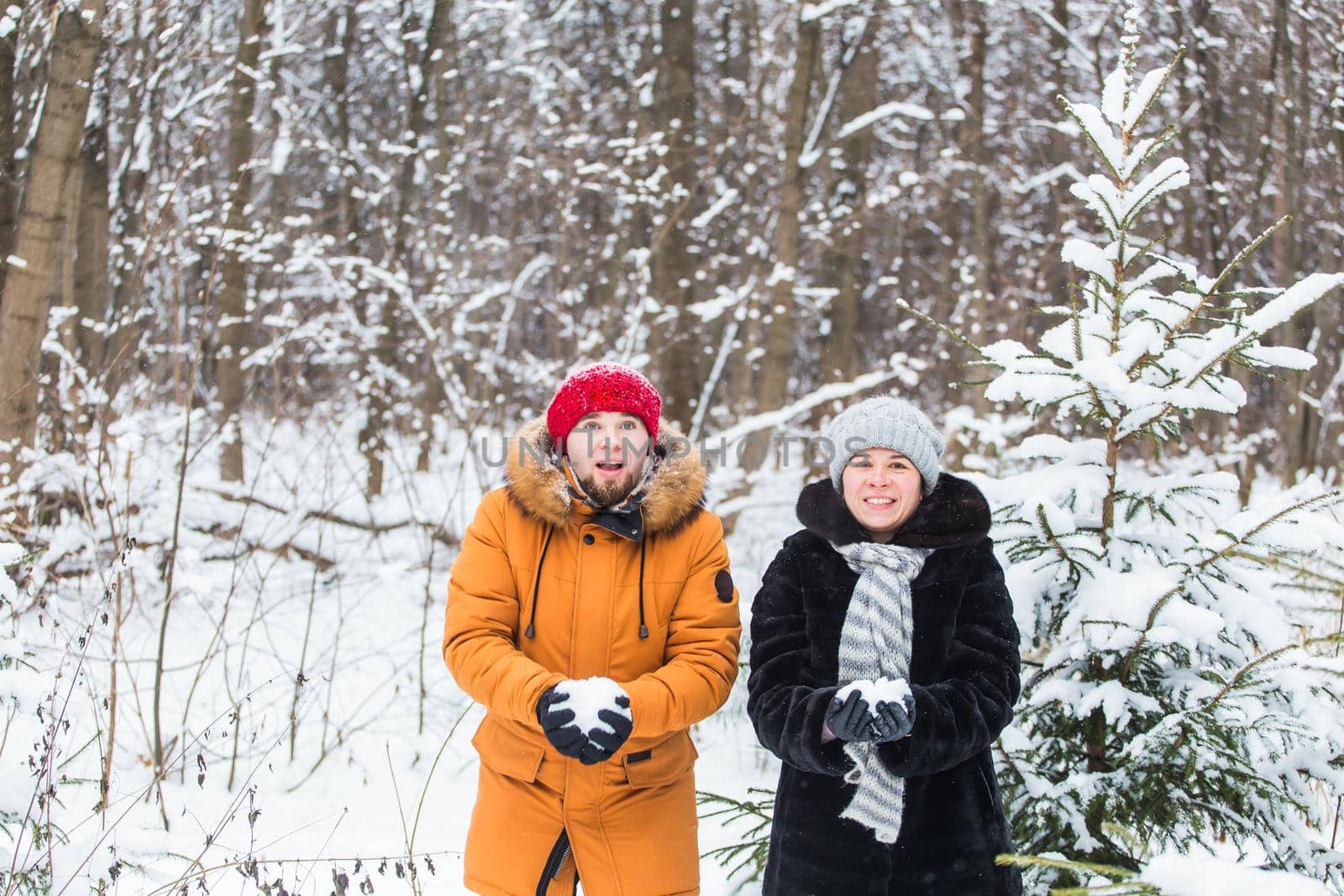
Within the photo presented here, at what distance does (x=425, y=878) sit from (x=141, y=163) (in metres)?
7.02

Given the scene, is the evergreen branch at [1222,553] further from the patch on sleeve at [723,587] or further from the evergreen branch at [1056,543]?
the patch on sleeve at [723,587]

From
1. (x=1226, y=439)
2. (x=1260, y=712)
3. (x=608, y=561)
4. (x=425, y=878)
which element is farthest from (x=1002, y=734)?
(x=1226, y=439)

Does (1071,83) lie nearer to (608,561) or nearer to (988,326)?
(988,326)

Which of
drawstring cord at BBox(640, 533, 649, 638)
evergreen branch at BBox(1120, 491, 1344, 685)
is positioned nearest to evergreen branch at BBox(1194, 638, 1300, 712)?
evergreen branch at BBox(1120, 491, 1344, 685)

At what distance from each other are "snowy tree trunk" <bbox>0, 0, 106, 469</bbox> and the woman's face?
4.25 m

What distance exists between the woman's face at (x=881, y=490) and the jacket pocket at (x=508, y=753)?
937 millimetres

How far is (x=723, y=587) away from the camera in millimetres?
2303

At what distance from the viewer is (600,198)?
1511 centimetres

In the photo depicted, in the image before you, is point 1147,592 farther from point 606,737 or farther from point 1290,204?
point 1290,204

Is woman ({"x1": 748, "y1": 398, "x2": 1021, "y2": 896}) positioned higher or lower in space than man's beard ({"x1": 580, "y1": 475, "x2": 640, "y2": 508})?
lower

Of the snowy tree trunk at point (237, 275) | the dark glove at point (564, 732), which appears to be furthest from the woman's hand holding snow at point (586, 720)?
the snowy tree trunk at point (237, 275)

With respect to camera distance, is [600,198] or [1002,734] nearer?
[1002,734]

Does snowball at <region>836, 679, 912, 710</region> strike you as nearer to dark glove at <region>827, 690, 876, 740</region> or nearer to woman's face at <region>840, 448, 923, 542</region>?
dark glove at <region>827, 690, 876, 740</region>

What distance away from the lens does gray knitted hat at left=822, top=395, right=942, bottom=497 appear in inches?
85.7
